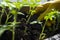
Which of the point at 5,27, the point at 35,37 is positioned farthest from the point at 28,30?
the point at 5,27

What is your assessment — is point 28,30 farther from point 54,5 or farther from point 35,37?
point 54,5

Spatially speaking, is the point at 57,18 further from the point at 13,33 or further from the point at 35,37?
the point at 13,33

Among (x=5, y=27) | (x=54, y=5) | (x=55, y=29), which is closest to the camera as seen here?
(x=5, y=27)

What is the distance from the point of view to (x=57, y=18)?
867 mm

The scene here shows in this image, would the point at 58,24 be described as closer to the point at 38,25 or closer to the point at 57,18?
the point at 57,18

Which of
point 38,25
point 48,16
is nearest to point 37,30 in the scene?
point 38,25

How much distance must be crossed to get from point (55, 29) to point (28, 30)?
180mm

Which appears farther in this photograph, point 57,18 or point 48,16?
point 57,18

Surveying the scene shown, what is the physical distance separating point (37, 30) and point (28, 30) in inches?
2.5

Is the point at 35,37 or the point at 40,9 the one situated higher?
the point at 40,9

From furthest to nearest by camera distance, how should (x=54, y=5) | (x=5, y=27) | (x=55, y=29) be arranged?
(x=55, y=29)
(x=54, y=5)
(x=5, y=27)

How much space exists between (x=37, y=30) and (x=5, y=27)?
0.21 metres

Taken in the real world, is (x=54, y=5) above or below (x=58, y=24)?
above

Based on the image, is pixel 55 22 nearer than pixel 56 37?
No
